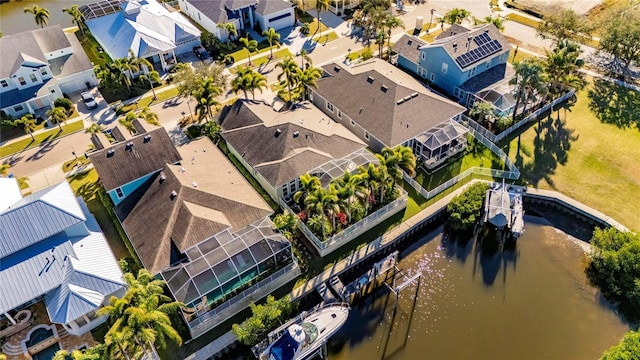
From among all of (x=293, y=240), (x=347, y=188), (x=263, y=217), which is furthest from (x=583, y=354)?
(x=263, y=217)

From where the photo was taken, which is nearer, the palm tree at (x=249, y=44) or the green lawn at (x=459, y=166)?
the green lawn at (x=459, y=166)

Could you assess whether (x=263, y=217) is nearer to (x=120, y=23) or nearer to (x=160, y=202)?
(x=160, y=202)

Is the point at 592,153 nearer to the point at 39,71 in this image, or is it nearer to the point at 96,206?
the point at 96,206

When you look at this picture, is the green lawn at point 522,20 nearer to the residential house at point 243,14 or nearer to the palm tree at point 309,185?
the residential house at point 243,14

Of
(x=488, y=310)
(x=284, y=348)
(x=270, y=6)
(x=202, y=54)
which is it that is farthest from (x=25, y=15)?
(x=488, y=310)

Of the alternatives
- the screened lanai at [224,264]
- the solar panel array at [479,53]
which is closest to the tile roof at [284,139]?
the screened lanai at [224,264]

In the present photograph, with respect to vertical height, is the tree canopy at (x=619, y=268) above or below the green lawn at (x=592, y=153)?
below

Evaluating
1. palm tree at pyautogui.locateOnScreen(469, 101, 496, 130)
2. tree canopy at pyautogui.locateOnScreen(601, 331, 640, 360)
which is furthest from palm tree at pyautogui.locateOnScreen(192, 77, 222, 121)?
tree canopy at pyautogui.locateOnScreen(601, 331, 640, 360)
